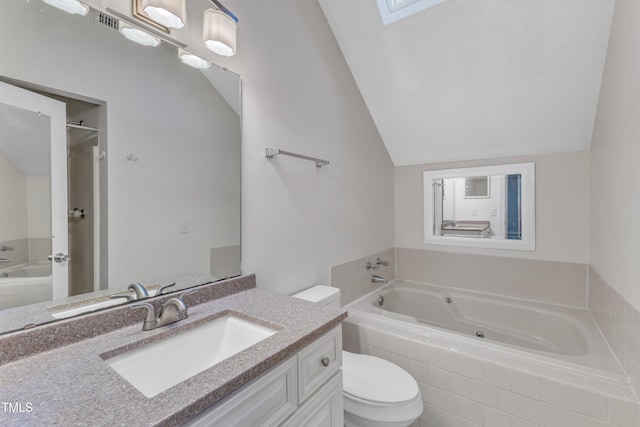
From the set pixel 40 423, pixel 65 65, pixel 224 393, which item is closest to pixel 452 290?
pixel 224 393

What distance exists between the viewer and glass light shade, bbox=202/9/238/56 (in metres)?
1.24

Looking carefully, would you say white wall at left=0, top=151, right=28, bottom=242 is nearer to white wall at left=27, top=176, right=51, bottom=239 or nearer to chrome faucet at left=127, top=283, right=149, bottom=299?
white wall at left=27, top=176, right=51, bottom=239

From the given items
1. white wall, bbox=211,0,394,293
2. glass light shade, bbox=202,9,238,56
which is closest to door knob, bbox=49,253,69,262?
white wall, bbox=211,0,394,293

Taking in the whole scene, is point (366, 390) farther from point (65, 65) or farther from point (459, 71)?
point (459, 71)

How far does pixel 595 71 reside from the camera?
1.77 meters

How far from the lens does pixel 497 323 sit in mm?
2416

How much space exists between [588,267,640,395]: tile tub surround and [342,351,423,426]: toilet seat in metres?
0.94

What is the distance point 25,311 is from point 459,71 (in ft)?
8.41

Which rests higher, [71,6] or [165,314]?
[71,6]

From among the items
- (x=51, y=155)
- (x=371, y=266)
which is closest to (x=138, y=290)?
(x=51, y=155)

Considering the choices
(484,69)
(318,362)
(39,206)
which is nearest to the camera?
(39,206)

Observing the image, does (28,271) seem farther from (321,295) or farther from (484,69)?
(484,69)

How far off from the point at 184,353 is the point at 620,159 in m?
2.18

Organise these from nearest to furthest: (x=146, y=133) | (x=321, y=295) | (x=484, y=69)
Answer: (x=146, y=133), (x=321, y=295), (x=484, y=69)
